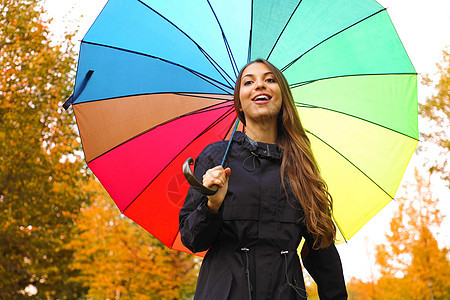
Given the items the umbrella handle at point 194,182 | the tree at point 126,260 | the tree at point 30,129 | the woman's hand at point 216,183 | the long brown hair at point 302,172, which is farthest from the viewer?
the tree at point 126,260

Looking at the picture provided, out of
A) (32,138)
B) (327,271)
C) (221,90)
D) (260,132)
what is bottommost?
(327,271)

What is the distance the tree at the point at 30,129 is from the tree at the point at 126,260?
16.8 ft

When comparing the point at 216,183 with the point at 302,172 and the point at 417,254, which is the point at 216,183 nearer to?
the point at 302,172

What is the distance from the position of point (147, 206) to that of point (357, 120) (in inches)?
63.4

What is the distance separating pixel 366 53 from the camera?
3.46m

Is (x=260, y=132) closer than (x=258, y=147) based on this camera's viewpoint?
No

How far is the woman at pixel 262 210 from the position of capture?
7.95ft

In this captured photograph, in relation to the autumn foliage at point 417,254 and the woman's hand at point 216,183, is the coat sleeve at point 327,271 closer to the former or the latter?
the woman's hand at point 216,183

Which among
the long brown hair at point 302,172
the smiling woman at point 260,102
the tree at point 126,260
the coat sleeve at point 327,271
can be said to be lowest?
the coat sleeve at point 327,271

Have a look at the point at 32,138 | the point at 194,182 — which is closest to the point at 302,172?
the point at 194,182

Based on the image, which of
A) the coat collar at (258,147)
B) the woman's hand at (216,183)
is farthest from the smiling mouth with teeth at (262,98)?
the woman's hand at (216,183)

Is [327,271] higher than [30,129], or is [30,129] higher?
[30,129]

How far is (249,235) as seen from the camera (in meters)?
2.49

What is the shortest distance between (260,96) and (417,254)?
72.3 ft
